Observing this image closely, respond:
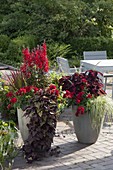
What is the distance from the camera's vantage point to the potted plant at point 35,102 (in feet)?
14.5

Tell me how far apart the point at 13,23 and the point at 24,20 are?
42cm

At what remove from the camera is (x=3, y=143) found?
4164 mm

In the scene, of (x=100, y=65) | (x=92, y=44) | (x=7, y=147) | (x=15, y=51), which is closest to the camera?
(x=7, y=147)

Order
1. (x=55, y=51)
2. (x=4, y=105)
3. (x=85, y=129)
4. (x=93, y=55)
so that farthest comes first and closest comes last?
(x=55, y=51)
(x=93, y=55)
(x=4, y=105)
(x=85, y=129)

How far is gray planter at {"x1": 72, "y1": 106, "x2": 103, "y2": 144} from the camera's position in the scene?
16.1 ft

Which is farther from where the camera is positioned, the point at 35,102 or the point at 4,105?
the point at 4,105

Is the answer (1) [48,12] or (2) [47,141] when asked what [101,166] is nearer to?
(2) [47,141]

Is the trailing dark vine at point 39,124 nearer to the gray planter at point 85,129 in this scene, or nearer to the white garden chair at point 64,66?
the gray planter at point 85,129

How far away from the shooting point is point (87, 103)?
479cm

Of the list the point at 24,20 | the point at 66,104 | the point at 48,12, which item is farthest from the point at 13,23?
the point at 66,104

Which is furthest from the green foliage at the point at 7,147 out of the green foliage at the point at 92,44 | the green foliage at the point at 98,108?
the green foliage at the point at 92,44

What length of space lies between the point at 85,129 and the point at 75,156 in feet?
1.51

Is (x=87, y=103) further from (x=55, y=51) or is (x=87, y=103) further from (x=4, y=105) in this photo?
(x=55, y=51)

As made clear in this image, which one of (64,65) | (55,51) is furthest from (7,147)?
(55,51)
